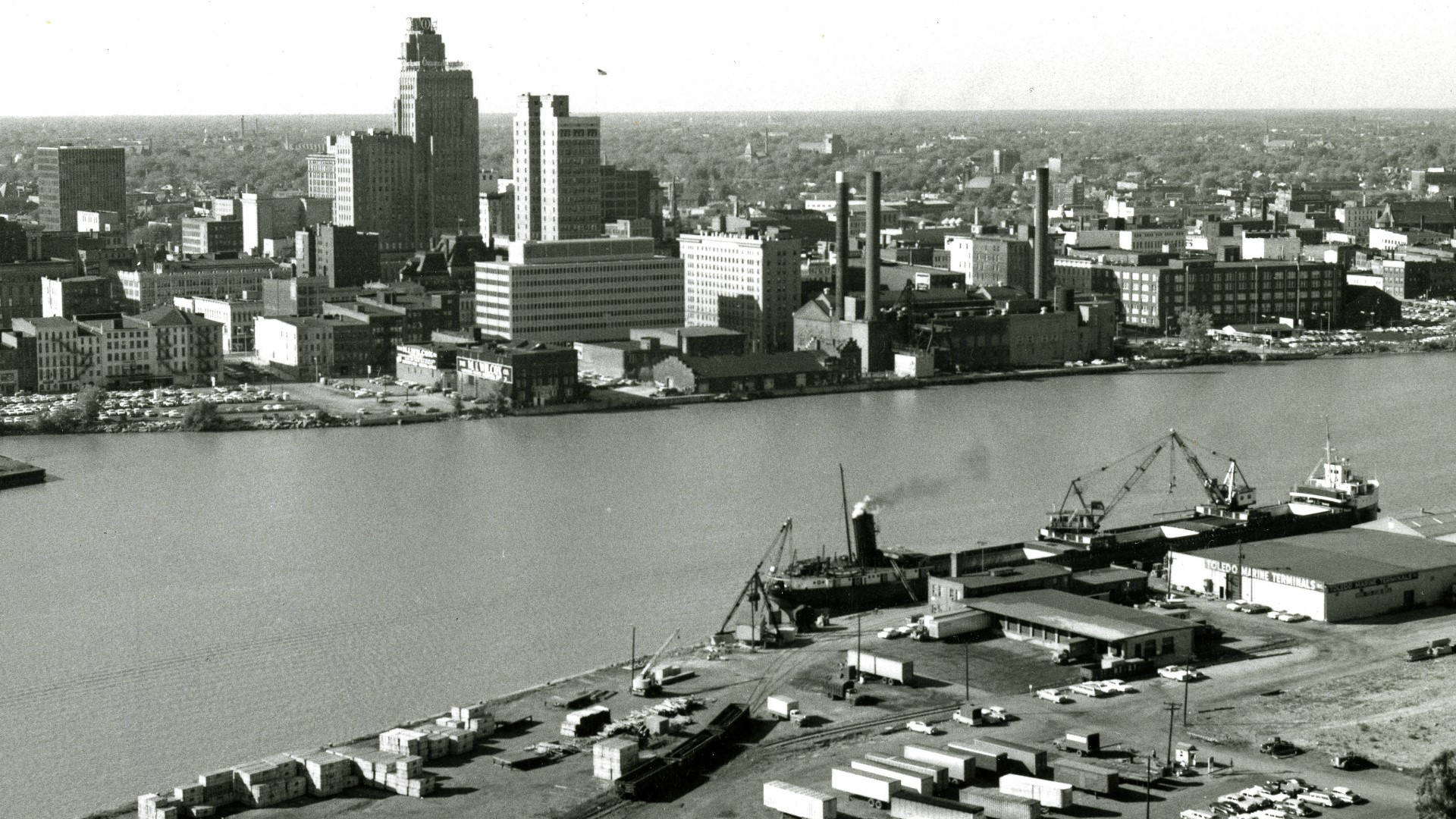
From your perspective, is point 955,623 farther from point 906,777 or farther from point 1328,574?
point 906,777

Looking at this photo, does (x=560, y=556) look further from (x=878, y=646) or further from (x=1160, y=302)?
(x=1160, y=302)

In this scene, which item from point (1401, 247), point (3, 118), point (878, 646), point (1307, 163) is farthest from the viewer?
point (3, 118)

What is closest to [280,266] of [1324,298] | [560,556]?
[1324,298]

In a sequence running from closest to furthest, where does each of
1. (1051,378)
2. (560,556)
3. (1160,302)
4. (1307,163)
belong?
1. (560,556)
2. (1051,378)
3. (1160,302)
4. (1307,163)

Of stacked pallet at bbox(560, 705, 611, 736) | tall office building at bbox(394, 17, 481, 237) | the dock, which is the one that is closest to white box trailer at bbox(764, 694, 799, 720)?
stacked pallet at bbox(560, 705, 611, 736)

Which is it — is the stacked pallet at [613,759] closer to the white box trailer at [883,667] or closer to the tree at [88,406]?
the white box trailer at [883,667]

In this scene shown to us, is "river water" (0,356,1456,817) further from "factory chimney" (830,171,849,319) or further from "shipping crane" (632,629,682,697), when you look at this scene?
"factory chimney" (830,171,849,319)
